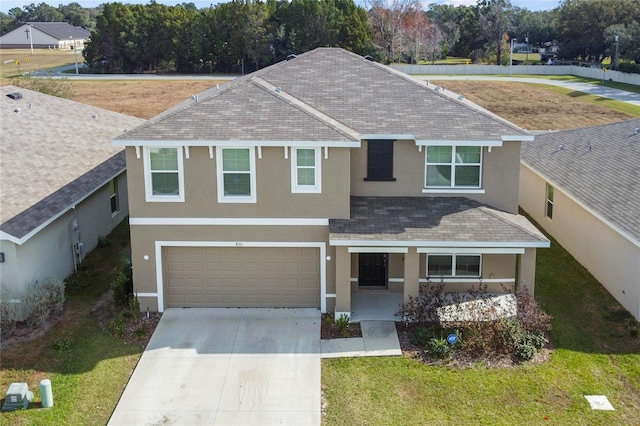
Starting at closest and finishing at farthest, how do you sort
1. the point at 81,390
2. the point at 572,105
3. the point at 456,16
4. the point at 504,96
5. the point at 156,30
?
the point at 81,390, the point at 572,105, the point at 504,96, the point at 156,30, the point at 456,16

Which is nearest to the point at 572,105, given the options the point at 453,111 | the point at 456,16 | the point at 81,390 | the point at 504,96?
the point at 504,96

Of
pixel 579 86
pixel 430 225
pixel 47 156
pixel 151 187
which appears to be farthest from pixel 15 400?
pixel 579 86

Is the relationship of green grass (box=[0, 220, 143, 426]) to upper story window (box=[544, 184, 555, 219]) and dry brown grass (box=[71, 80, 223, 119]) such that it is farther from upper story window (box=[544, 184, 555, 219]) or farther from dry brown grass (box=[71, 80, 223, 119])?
dry brown grass (box=[71, 80, 223, 119])

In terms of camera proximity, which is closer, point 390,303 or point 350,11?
point 390,303

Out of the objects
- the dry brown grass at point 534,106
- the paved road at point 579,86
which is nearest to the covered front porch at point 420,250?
the dry brown grass at point 534,106

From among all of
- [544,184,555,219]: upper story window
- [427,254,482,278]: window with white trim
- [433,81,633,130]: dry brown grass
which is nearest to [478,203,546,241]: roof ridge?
[427,254,482,278]: window with white trim

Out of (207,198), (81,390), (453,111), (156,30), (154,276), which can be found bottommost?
(81,390)

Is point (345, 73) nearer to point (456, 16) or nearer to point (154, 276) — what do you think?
point (154, 276)
